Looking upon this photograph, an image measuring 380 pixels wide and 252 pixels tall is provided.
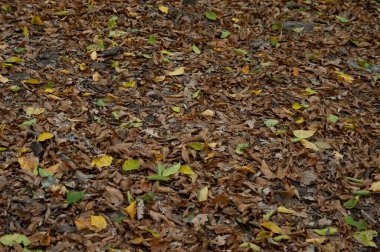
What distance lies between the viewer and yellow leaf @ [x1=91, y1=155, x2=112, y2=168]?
143 inches

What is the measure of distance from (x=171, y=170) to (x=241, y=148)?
69cm

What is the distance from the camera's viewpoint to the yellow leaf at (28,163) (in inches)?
139

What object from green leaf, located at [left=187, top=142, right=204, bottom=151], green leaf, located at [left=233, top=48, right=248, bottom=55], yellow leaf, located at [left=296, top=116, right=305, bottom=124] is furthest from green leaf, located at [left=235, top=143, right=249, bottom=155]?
green leaf, located at [left=233, top=48, right=248, bottom=55]

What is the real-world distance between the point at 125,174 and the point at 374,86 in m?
3.02

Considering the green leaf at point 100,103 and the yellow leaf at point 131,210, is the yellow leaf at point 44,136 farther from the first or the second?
the yellow leaf at point 131,210

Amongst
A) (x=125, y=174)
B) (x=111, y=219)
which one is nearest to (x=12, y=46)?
(x=125, y=174)

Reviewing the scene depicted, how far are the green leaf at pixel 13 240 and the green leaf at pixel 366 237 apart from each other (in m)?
Answer: 2.36

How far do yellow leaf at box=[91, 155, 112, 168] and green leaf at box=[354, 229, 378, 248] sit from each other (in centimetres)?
200

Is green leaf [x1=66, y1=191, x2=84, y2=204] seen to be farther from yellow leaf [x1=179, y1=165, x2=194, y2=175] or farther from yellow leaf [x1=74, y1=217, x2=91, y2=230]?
yellow leaf [x1=179, y1=165, x2=194, y2=175]

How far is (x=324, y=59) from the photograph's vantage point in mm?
5320

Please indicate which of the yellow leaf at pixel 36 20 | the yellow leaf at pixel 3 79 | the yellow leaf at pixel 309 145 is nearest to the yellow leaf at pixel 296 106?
the yellow leaf at pixel 309 145

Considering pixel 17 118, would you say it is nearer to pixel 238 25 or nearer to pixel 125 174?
pixel 125 174

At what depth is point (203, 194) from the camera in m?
3.48

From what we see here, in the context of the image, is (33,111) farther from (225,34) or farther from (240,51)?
(225,34)
